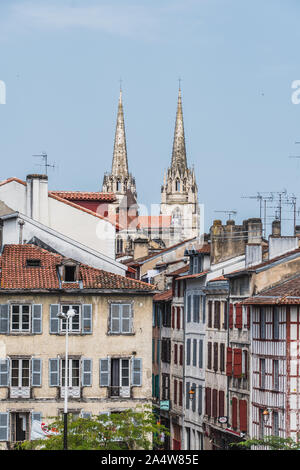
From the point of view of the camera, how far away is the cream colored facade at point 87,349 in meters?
57.7

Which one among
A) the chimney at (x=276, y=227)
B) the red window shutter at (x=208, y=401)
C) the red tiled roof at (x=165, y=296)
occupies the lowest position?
the red window shutter at (x=208, y=401)

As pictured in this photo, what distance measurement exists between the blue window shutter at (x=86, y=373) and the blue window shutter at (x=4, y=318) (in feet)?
12.3

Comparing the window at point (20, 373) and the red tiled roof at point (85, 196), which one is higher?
the red tiled roof at point (85, 196)

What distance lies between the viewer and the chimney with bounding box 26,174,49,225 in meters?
64.6

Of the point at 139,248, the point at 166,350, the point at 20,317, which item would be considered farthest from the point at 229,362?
the point at 139,248

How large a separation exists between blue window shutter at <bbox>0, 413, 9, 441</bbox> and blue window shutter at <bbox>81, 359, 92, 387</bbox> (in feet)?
12.2

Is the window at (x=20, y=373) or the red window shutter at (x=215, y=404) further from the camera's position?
the red window shutter at (x=215, y=404)

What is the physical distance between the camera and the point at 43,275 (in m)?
59.1

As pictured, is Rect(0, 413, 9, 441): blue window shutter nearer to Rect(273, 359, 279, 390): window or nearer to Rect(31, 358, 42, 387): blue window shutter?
Rect(31, 358, 42, 387): blue window shutter

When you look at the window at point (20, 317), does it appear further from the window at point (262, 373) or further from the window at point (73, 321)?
the window at point (262, 373)

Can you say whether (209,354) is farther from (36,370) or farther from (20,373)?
(20,373)

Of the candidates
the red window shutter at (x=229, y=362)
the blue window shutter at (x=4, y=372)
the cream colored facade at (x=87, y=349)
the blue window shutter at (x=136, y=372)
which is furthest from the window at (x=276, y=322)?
the blue window shutter at (x=4, y=372)
